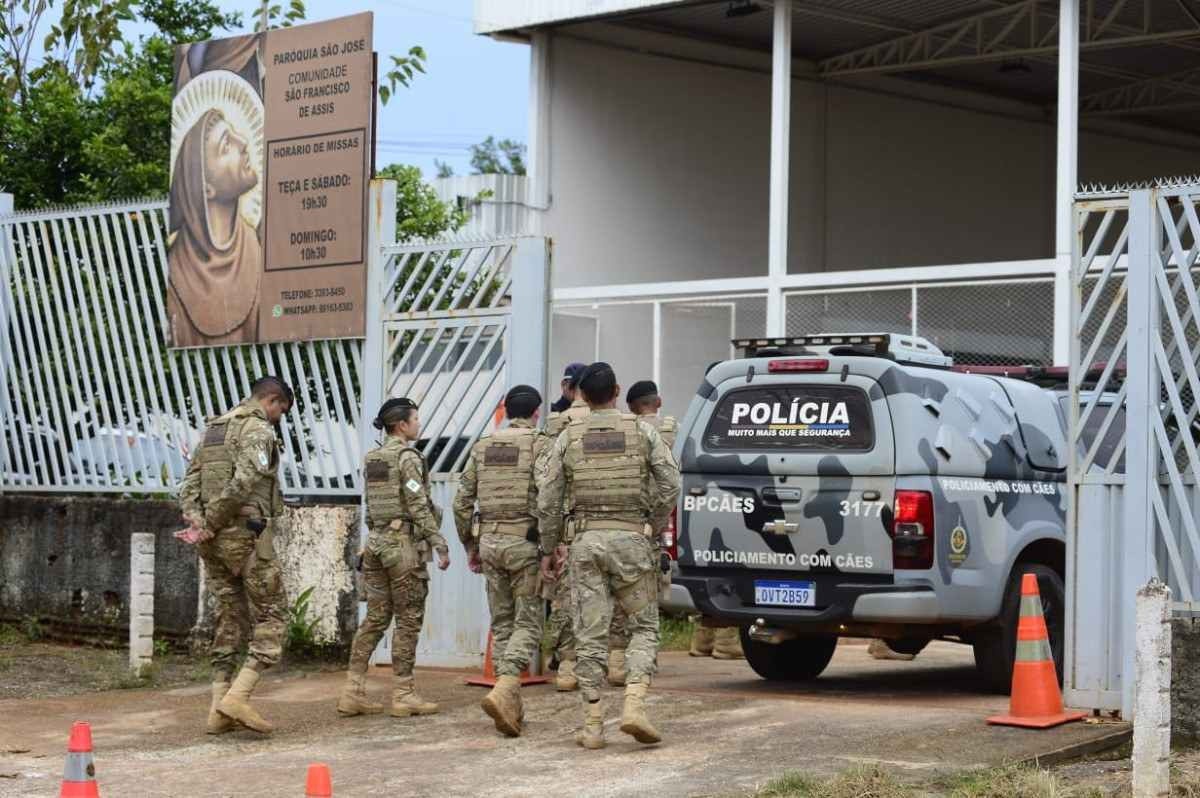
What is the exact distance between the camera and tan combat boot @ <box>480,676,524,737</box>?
31.3ft

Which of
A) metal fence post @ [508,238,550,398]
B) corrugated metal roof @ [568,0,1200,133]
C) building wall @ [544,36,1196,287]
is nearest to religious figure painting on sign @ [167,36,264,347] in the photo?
metal fence post @ [508,238,550,398]

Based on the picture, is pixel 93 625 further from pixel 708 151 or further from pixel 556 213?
pixel 708 151

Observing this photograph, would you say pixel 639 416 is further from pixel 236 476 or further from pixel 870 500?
pixel 236 476

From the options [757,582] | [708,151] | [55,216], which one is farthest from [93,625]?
[708,151]

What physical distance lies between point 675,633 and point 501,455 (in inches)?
198

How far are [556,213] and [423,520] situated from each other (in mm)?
13642

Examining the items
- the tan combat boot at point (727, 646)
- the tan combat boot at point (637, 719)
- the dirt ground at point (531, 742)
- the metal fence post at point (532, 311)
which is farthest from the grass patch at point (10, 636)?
the tan combat boot at point (637, 719)

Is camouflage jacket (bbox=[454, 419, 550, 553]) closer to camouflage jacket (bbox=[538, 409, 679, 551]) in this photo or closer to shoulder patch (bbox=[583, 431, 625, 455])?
camouflage jacket (bbox=[538, 409, 679, 551])

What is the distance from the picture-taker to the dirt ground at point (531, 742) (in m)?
8.45

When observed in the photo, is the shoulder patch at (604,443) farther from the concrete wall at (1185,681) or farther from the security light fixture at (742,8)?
the security light fixture at (742,8)

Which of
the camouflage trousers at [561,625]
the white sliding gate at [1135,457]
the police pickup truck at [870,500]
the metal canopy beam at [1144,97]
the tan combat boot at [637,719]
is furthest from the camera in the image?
the metal canopy beam at [1144,97]

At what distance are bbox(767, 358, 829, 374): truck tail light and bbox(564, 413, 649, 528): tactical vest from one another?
1.69 meters

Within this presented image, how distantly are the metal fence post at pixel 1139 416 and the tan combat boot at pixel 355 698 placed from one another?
419 centimetres

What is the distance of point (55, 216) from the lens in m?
14.8
